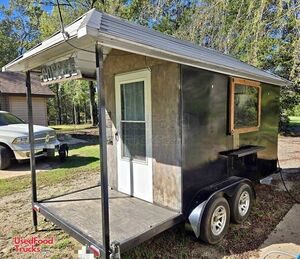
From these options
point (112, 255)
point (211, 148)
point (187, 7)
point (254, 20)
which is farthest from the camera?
point (187, 7)

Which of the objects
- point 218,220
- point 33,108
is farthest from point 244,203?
point 33,108

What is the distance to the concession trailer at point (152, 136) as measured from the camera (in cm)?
259

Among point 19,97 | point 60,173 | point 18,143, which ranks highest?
point 19,97

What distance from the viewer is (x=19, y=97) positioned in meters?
14.2

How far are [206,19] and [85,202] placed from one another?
453 cm

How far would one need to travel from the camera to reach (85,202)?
3.84m

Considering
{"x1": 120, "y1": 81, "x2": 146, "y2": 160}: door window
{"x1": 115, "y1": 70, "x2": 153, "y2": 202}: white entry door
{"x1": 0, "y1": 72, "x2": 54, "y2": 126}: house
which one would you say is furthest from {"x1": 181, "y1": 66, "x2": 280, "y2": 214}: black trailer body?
{"x1": 0, "y1": 72, "x2": 54, "y2": 126}: house

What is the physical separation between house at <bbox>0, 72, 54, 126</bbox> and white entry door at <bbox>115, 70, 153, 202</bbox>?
12.0m

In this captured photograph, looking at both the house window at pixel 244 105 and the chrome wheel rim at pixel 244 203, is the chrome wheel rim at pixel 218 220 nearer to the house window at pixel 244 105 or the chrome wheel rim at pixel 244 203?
the chrome wheel rim at pixel 244 203

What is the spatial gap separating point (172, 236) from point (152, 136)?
145 cm

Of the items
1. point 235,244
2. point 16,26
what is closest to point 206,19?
point 235,244

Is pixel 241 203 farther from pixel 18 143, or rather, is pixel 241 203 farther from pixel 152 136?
pixel 18 143

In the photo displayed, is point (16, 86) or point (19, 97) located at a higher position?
point (16, 86)

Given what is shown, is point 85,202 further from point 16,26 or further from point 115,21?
point 16,26
